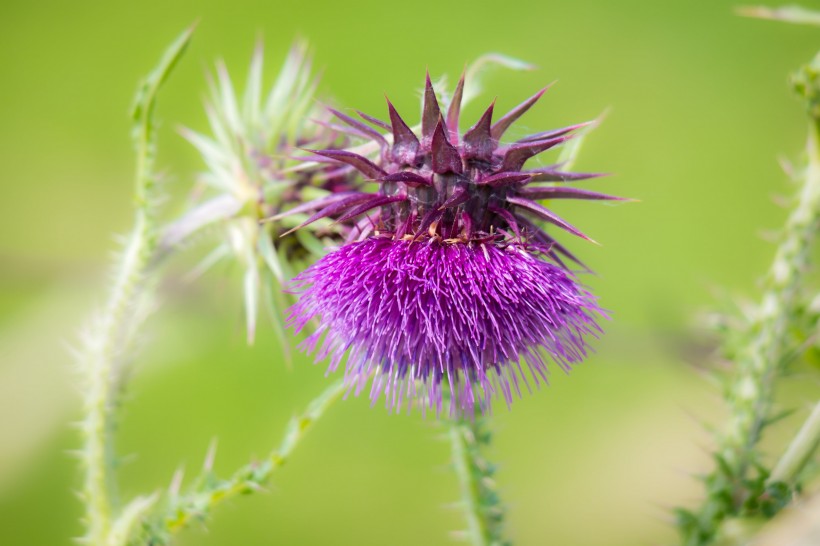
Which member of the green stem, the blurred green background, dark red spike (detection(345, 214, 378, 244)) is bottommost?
the green stem

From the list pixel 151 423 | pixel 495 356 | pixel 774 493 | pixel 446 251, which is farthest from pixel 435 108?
pixel 151 423

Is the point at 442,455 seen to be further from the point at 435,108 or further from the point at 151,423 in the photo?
the point at 435,108

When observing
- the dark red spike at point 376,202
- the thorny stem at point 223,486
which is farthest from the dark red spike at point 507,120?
the thorny stem at point 223,486

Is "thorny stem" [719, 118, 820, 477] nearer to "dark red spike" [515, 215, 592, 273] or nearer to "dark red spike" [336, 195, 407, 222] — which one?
"dark red spike" [515, 215, 592, 273]

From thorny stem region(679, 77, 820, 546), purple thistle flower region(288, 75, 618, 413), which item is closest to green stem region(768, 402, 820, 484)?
thorny stem region(679, 77, 820, 546)

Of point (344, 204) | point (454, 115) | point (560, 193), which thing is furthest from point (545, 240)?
point (344, 204)

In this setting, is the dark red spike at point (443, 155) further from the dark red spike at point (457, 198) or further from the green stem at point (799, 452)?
the green stem at point (799, 452)

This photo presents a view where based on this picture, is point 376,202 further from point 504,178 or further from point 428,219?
point 504,178
